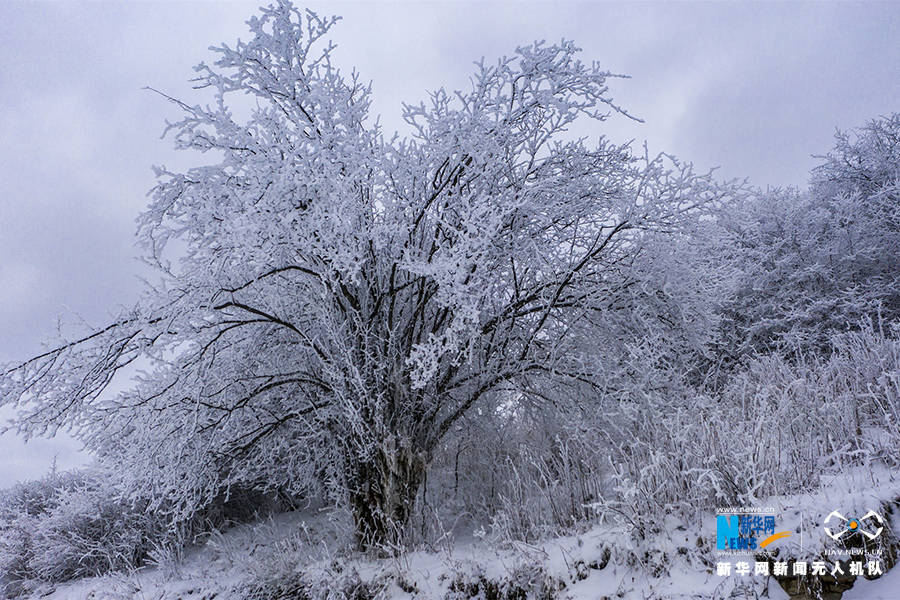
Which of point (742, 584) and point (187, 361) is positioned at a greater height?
point (187, 361)

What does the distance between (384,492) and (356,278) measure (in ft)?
7.33

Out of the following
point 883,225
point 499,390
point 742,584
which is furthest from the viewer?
point 883,225

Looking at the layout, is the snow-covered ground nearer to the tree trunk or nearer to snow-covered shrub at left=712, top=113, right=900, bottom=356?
the tree trunk

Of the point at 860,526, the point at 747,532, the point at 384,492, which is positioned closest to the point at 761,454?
the point at 747,532

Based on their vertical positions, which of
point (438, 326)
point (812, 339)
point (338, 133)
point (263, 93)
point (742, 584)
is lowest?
point (742, 584)

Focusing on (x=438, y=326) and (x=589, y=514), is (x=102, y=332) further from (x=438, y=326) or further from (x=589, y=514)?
(x=589, y=514)

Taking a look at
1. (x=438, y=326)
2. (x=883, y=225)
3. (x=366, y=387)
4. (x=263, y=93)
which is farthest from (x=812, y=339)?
(x=263, y=93)

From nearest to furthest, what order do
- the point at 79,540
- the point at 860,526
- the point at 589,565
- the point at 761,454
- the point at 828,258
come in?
the point at 860,526, the point at 761,454, the point at 589,565, the point at 79,540, the point at 828,258

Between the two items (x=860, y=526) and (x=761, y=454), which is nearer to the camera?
(x=860, y=526)

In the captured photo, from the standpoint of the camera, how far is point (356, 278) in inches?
229

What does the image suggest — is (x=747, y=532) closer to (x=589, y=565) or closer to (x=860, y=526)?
(x=860, y=526)

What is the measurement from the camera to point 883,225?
1098 cm

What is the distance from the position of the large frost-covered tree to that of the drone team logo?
2942 mm

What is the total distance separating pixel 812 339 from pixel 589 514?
7.04m
